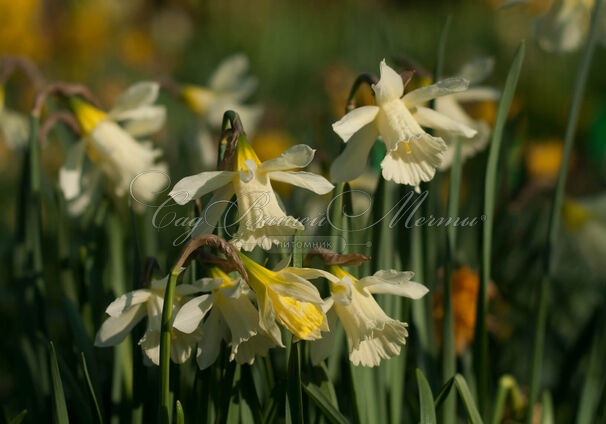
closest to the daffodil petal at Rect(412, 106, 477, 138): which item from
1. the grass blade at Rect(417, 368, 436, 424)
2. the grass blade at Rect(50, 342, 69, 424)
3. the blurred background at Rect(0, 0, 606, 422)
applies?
the blurred background at Rect(0, 0, 606, 422)

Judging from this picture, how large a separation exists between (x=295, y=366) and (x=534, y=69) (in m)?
4.48

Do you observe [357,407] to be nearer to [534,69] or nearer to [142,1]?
[534,69]

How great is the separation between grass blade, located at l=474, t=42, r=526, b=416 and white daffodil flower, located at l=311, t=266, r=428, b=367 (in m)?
0.34

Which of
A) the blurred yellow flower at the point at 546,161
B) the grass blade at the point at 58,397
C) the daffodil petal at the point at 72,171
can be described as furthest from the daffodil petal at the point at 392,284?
the blurred yellow flower at the point at 546,161

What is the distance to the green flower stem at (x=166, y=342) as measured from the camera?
81 centimetres

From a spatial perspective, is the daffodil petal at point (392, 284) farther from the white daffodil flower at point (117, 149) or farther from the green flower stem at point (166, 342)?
the white daffodil flower at point (117, 149)

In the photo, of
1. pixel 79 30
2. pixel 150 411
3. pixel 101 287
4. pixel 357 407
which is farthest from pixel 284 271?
pixel 79 30

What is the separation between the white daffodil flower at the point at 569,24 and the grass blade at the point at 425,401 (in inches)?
31.9

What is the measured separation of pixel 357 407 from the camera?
3.40ft

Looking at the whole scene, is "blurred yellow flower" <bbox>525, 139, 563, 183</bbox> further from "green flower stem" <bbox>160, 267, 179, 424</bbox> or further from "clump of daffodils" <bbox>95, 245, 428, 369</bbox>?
"green flower stem" <bbox>160, 267, 179, 424</bbox>

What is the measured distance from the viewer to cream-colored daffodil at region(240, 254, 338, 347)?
31.7 inches

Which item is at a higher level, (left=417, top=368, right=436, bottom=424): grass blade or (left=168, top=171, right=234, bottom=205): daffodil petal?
(left=168, top=171, right=234, bottom=205): daffodil petal

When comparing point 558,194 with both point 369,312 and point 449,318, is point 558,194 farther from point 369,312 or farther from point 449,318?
point 369,312

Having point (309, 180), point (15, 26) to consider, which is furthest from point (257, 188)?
point (15, 26)
